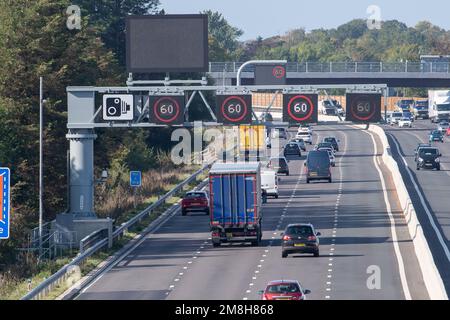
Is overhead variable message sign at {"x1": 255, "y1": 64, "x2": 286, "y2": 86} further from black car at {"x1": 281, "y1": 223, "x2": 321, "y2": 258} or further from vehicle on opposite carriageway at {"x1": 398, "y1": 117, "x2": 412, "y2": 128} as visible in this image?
vehicle on opposite carriageway at {"x1": 398, "y1": 117, "x2": 412, "y2": 128}

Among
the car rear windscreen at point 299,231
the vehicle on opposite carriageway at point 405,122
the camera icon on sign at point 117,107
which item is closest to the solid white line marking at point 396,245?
the car rear windscreen at point 299,231

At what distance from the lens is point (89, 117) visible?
50000 millimetres

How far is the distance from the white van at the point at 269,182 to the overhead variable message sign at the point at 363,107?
2399 centimetres

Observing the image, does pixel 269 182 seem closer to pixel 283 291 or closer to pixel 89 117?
pixel 89 117

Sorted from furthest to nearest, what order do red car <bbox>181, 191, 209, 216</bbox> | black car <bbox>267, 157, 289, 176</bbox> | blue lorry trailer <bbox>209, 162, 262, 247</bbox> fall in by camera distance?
black car <bbox>267, 157, 289, 176</bbox>, red car <bbox>181, 191, 209, 216</bbox>, blue lorry trailer <bbox>209, 162, 262, 247</bbox>

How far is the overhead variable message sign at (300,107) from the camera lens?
49.5m

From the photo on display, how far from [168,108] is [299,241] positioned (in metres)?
8.06

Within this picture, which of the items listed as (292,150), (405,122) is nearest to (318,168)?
(292,150)

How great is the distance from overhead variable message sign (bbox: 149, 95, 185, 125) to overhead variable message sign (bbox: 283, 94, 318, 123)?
166 inches

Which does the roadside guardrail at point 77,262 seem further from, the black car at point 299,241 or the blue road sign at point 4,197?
the blue road sign at point 4,197

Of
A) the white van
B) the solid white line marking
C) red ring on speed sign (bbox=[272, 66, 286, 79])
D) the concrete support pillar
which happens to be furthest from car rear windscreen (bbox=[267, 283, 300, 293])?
the white van

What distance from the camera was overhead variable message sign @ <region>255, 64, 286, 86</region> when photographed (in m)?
58.3

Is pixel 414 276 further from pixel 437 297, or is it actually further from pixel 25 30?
pixel 25 30

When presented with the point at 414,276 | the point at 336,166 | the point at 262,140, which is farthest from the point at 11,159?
the point at 262,140
